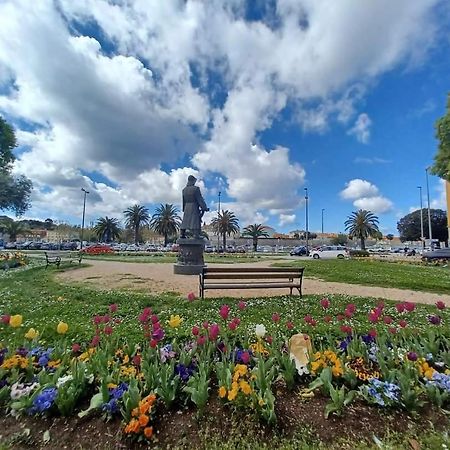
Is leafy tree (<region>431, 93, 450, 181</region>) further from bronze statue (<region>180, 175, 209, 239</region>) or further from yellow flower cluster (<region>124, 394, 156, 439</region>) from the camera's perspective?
yellow flower cluster (<region>124, 394, 156, 439</region>)

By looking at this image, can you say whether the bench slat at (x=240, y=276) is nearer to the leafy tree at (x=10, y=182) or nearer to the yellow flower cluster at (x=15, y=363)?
the yellow flower cluster at (x=15, y=363)

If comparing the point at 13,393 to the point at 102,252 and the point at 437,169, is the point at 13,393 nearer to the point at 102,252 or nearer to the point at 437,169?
the point at 437,169

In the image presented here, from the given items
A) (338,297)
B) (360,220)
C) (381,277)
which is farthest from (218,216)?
(338,297)

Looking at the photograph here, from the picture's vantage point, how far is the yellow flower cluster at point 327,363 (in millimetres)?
2639

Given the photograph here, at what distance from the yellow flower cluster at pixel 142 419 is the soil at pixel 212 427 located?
0.39ft

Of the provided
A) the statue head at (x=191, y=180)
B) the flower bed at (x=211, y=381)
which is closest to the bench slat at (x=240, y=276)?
the flower bed at (x=211, y=381)

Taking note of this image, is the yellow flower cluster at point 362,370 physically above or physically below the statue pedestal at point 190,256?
below

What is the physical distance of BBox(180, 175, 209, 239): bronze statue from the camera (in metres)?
12.3

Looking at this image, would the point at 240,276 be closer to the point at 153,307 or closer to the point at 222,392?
the point at 153,307

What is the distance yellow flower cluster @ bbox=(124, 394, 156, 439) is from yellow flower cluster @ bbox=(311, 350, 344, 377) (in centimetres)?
148

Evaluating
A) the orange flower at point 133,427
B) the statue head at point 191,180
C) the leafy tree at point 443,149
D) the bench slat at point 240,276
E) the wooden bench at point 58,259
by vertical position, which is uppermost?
the leafy tree at point 443,149

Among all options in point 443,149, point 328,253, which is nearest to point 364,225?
point 328,253

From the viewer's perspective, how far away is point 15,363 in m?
2.68

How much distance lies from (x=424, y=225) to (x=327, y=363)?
8403 centimetres
